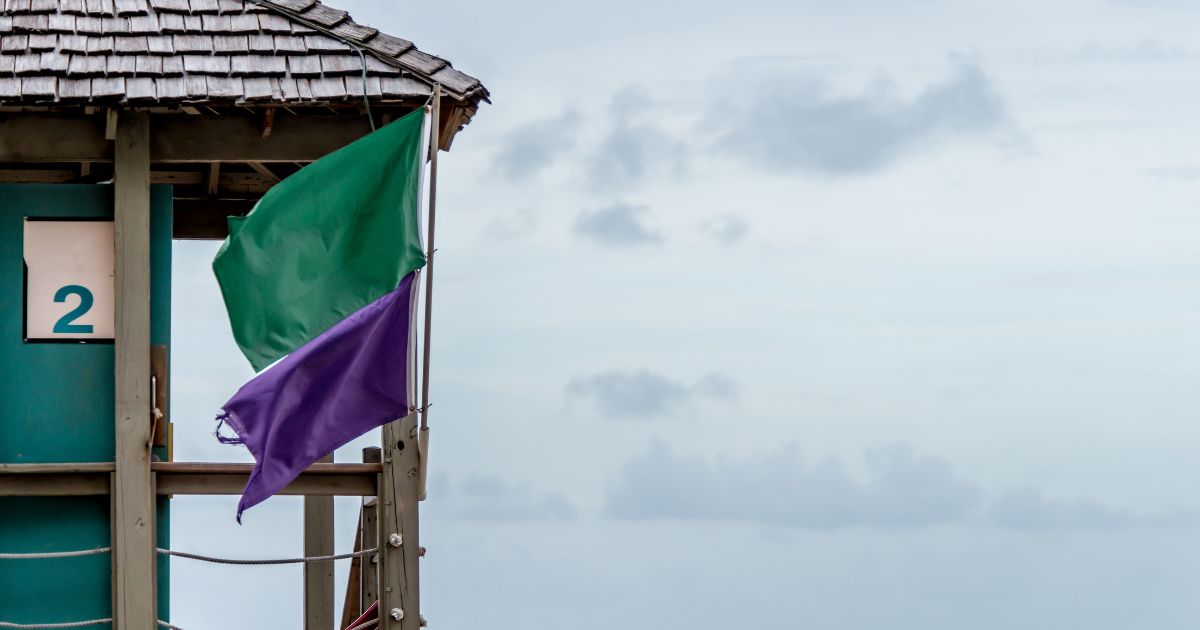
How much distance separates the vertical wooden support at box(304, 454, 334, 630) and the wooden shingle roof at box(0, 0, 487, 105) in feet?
14.9

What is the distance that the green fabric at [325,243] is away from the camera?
9.52m

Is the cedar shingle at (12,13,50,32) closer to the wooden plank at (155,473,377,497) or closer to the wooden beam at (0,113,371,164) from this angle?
the wooden beam at (0,113,371,164)

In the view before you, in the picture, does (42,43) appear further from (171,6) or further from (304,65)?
(304,65)

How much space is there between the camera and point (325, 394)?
9.59 m

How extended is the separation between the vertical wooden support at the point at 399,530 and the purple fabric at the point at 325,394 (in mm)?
509

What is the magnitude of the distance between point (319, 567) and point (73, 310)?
4.24m

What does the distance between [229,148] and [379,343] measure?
5.70ft

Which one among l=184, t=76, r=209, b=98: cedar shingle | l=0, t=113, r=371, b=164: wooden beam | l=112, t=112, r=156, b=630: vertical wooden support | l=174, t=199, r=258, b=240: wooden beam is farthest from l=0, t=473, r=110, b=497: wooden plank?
l=174, t=199, r=258, b=240: wooden beam

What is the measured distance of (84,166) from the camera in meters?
A: 11.6

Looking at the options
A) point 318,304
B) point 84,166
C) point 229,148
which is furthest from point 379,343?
point 84,166

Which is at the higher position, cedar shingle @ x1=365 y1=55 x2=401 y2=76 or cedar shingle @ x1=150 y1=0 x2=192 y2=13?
cedar shingle @ x1=150 y1=0 x2=192 y2=13

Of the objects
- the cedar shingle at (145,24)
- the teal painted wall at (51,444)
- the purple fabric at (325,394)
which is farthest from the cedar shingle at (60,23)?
the purple fabric at (325,394)

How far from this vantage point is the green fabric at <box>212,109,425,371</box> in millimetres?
9516

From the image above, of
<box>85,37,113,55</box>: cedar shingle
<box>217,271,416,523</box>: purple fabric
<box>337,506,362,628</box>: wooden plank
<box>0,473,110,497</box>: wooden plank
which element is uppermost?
<box>85,37,113,55</box>: cedar shingle
